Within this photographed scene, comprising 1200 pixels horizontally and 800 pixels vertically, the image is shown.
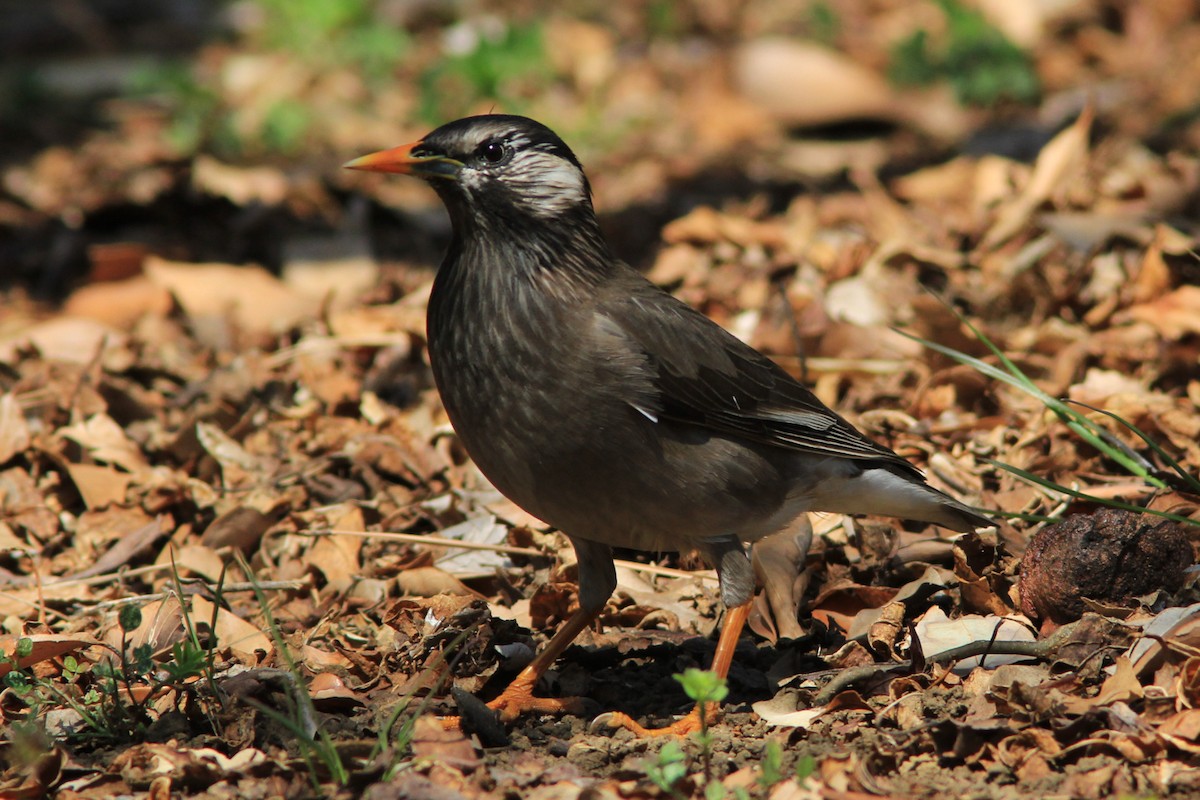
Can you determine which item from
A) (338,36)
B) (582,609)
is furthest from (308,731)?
(338,36)

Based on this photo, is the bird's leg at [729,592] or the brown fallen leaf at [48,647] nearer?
the brown fallen leaf at [48,647]

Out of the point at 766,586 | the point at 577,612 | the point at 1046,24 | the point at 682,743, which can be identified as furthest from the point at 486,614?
the point at 1046,24

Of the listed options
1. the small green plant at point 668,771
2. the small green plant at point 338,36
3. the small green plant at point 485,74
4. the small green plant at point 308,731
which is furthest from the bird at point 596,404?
the small green plant at point 338,36

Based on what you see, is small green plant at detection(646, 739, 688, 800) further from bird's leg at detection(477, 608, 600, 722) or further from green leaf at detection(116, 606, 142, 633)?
green leaf at detection(116, 606, 142, 633)

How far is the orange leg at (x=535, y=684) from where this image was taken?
15.7 feet

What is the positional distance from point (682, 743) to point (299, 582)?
1.95 m

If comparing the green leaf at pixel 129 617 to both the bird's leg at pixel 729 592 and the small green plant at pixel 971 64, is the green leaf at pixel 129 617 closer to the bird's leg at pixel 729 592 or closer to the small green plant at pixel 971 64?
the bird's leg at pixel 729 592

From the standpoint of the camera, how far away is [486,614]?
494 centimetres

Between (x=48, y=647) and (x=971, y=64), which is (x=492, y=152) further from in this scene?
(x=971, y=64)

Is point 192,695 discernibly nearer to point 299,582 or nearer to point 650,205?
point 299,582

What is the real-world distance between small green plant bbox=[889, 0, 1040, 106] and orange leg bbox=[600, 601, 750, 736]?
6698 mm

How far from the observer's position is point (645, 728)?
473 centimetres

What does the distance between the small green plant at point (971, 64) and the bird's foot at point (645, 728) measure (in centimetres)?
718

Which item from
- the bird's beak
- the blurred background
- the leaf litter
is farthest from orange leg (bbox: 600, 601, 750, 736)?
the blurred background
